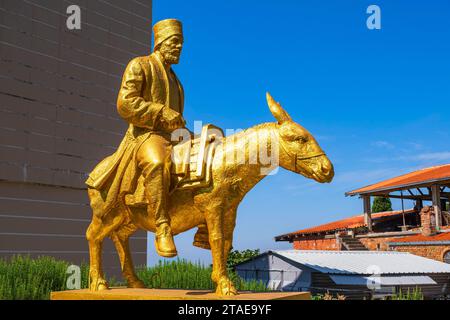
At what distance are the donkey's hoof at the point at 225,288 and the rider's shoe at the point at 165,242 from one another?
509mm

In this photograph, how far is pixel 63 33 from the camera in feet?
34.0

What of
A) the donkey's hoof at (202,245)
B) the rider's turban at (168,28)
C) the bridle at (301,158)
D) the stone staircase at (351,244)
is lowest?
the donkey's hoof at (202,245)

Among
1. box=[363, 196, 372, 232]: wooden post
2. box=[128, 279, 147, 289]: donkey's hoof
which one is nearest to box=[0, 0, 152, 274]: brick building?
box=[128, 279, 147, 289]: donkey's hoof

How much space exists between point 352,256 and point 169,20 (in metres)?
10.6

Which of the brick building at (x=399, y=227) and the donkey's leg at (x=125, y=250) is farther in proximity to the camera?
the brick building at (x=399, y=227)

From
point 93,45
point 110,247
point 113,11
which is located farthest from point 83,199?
point 113,11

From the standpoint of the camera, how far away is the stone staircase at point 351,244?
2337 centimetres

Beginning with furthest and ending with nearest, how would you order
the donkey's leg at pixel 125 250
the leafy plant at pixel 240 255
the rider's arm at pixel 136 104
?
the leafy plant at pixel 240 255, the donkey's leg at pixel 125 250, the rider's arm at pixel 136 104

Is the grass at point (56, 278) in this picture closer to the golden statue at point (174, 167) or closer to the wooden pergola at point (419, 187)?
the golden statue at point (174, 167)

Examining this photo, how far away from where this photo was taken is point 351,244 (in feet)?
77.7

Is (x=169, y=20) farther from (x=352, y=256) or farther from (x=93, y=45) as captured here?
(x=352, y=256)

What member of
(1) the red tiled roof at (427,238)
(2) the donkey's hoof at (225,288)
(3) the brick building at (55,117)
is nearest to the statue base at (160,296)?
(2) the donkey's hoof at (225,288)

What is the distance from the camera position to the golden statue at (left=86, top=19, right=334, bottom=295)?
13.8 feet

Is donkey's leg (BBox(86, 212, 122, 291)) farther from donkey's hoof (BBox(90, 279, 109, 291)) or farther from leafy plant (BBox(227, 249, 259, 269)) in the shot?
leafy plant (BBox(227, 249, 259, 269))
